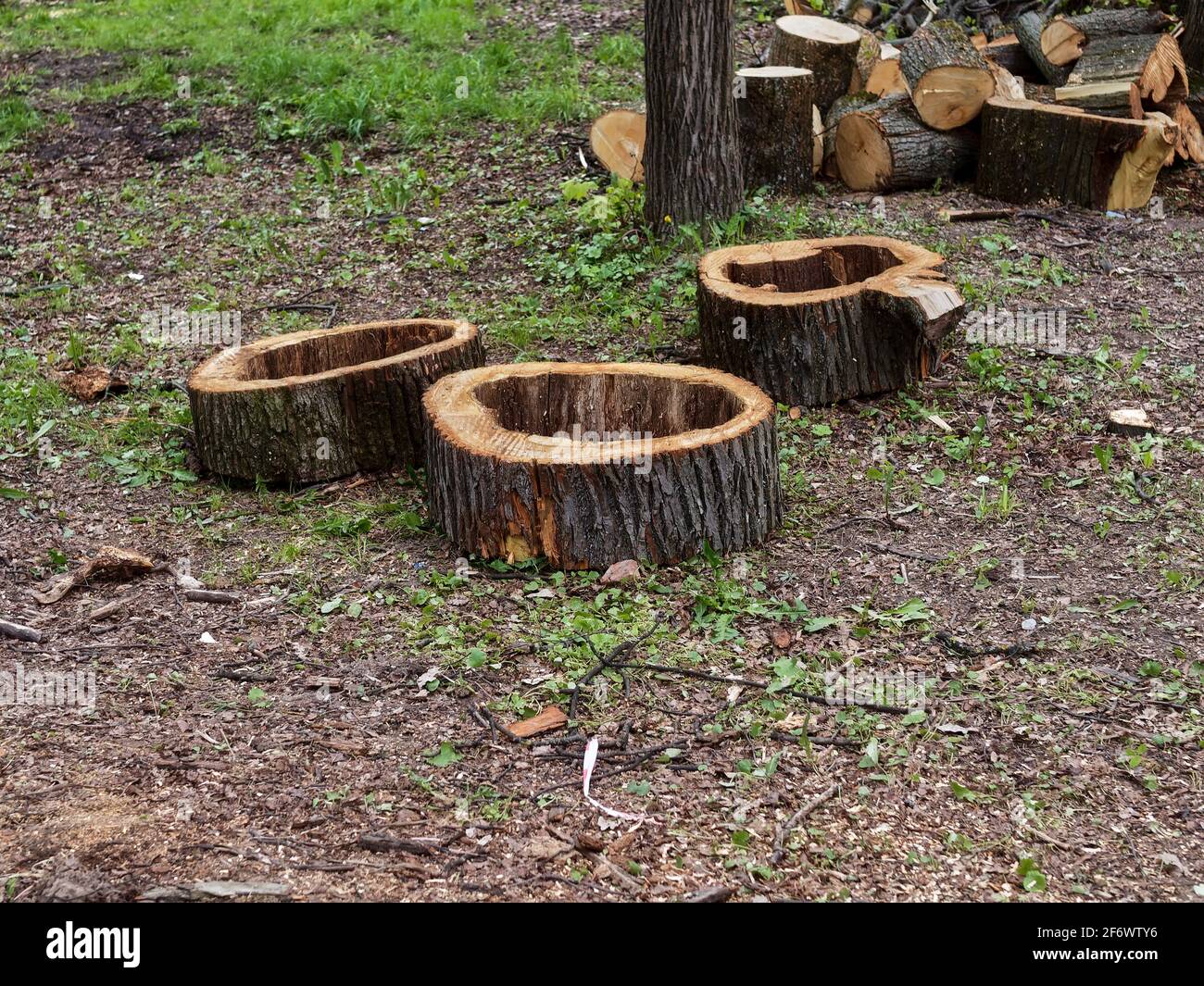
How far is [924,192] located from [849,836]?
569 cm

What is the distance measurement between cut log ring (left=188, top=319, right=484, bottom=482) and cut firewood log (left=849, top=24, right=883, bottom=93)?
4.37m

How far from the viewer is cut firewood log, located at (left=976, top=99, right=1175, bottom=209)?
285 inches

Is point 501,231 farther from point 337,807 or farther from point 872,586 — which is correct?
point 337,807

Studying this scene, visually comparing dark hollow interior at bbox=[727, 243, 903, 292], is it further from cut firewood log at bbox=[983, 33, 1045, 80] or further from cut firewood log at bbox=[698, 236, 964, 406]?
cut firewood log at bbox=[983, 33, 1045, 80]

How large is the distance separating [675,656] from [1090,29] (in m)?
6.74

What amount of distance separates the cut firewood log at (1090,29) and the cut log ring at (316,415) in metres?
5.55

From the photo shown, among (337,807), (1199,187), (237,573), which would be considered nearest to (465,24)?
(1199,187)

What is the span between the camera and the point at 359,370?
16.5ft

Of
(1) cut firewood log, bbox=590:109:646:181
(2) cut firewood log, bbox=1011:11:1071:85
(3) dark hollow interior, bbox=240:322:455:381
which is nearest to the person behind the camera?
(3) dark hollow interior, bbox=240:322:455:381

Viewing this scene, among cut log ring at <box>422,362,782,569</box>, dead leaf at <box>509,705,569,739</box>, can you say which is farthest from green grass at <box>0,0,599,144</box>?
dead leaf at <box>509,705,569,739</box>

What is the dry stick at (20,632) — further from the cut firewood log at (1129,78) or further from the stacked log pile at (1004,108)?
the cut firewood log at (1129,78)

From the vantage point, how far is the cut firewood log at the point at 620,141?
26.5ft

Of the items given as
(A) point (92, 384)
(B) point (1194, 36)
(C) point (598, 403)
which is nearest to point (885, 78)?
(B) point (1194, 36)

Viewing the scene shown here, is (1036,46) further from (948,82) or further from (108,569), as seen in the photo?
(108,569)
